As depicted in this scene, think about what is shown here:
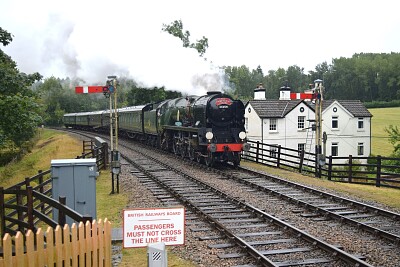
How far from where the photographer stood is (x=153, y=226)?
539 centimetres

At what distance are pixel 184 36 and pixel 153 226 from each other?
1891 inches

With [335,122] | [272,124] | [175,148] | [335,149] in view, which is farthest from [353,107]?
[175,148]

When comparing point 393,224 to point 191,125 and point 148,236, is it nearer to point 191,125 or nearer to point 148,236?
point 148,236

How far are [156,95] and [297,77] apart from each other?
7858cm

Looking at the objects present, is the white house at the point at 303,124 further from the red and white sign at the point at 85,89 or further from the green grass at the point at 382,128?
the red and white sign at the point at 85,89

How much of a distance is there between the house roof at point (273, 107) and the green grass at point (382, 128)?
11938 millimetres

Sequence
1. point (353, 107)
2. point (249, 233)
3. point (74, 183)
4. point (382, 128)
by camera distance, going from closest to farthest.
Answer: point (249, 233)
point (74, 183)
point (353, 107)
point (382, 128)

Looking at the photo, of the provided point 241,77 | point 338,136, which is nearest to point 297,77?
point 241,77

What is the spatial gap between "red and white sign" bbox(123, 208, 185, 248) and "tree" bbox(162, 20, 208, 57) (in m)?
45.7

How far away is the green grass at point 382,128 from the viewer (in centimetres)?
4906

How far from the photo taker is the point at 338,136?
44281 mm

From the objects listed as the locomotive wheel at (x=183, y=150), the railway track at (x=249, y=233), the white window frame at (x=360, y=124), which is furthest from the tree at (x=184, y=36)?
the railway track at (x=249, y=233)

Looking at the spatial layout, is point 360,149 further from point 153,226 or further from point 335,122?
point 153,226

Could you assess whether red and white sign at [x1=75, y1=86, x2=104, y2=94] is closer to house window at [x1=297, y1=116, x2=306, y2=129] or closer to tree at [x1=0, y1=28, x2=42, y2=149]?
tree at [x1=0, y1=28, x2=42, y2=149]
